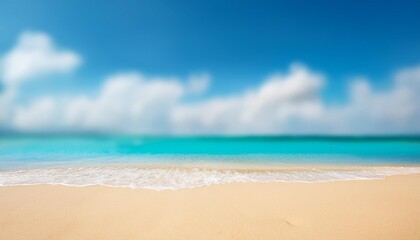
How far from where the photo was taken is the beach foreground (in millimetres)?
3855

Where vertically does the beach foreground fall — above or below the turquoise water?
above

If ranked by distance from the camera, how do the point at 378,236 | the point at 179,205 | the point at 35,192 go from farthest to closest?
the point at 35,192 < the point at 179,205 < the point at 378,236

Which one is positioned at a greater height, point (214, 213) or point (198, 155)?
point (214, 213)

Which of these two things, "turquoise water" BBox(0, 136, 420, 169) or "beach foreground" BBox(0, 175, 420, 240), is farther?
"turquoise water" BBox(0, 136, 420, 169)

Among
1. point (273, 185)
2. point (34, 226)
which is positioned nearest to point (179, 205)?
point (34, 226)

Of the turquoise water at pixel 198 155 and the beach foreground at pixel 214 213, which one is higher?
the beach foreground at pixel 214 213

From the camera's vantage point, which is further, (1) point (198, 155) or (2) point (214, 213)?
(1) point (198, 155)

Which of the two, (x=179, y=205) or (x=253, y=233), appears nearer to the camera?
(x=253, y=233)

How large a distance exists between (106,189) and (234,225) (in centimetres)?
502

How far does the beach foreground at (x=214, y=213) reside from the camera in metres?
3.86

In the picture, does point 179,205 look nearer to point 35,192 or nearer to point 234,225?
point 234,225

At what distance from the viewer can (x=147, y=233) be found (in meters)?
3.84

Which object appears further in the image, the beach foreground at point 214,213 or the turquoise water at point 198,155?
the turquoise water at point 198,155

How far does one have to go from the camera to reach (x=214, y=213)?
4770 millimetres
